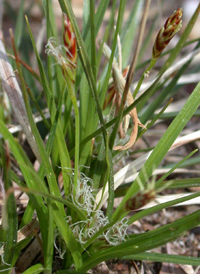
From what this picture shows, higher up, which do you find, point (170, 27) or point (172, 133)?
point (170, 27)

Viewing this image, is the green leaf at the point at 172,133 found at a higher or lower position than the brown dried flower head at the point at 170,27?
lower

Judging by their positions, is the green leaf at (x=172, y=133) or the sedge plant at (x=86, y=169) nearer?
the sedge plant at (x=86, y=169)

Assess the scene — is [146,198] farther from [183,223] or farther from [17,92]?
[17,92]

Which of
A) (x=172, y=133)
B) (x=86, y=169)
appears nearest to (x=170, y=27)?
(x=172, y=133)

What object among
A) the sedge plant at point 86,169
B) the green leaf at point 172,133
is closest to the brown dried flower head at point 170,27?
the sedge plant at point 86,169

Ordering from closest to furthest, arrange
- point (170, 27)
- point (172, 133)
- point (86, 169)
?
point (170, 27) < point (172, 133) < point (86, 169)

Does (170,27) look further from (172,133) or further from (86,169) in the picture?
(86,169)

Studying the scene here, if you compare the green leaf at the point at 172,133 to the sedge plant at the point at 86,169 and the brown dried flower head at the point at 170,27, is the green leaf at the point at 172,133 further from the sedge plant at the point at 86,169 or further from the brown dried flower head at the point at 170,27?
the brown dried flower head at the point at 170,27

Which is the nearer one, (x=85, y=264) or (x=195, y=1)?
(x=85, y=264)

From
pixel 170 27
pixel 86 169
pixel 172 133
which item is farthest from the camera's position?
pixel 86 169

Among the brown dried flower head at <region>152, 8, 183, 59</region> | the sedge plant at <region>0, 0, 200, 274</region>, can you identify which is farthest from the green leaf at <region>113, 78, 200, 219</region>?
the brown dried flower head at <region>152, 8, 183, 59</region>

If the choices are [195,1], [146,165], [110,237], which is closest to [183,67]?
[146,165]
